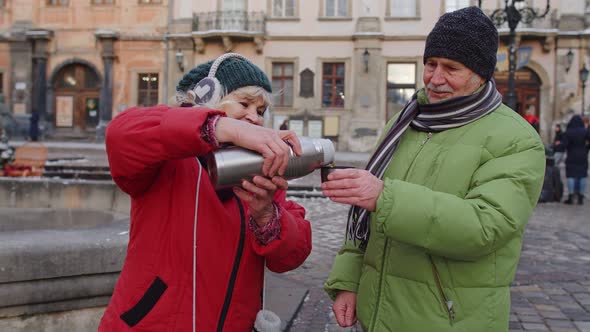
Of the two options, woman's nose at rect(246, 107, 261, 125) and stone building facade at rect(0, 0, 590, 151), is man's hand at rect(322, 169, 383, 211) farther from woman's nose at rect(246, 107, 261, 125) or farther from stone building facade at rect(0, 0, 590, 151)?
stone building facade at rect(0, 0, 590, 151)

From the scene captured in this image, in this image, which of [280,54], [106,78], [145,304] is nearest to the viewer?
[145,304]

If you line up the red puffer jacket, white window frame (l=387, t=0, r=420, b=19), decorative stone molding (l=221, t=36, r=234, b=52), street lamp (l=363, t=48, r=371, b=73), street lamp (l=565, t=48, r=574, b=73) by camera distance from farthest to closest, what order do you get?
decorative stone molding (l=221, t=36, r=234, b=52) → white window frame (l=387, t=0, r=420, b=19) → street lamp (l=363, t=48, r=371, b=73) → street lamp (l=565, t=48, r=574, b=73) → the red puffer jacket

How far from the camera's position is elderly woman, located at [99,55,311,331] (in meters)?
1.65

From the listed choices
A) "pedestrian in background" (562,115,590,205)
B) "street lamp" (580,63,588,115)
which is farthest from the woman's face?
"street lamp" (580,63,588,115)

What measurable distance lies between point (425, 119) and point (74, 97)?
28.5m

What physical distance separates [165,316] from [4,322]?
4.91 ft

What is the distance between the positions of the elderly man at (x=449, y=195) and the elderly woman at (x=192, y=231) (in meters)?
0.32

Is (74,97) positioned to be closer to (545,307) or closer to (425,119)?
(545,307)

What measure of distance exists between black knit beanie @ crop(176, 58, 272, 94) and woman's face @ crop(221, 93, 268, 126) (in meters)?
0.04

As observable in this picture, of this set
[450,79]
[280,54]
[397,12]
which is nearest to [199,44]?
[280,54]

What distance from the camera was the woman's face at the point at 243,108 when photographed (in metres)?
1.83

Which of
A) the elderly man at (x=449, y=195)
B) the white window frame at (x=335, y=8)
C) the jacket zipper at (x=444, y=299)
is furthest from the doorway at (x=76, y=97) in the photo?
the jacket zipper at (x=444, y=299)

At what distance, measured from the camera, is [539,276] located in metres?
5.72

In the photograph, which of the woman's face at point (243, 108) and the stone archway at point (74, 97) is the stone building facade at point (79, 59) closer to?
the stone archway at point (74, 97)
